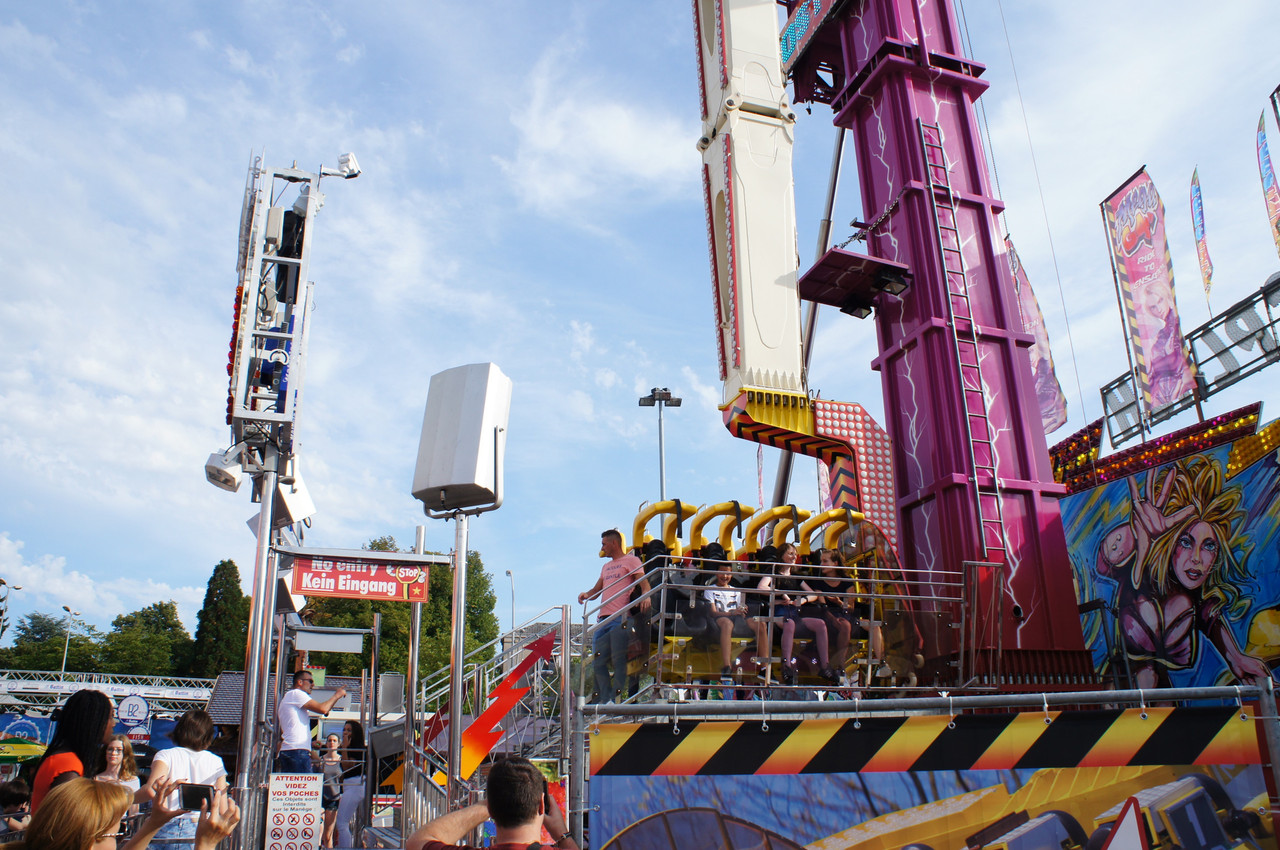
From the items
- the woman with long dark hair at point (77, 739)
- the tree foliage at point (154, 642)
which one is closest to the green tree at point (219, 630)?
the tree foliage at point (154, 642)

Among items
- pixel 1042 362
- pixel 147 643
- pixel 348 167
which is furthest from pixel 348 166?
pixel 147 643

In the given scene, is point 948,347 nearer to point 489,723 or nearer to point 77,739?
point 489,723

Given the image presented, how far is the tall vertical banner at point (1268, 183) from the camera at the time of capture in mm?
15617

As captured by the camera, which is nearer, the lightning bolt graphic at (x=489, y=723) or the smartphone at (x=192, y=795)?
the smartphone at (x=192, y=795)

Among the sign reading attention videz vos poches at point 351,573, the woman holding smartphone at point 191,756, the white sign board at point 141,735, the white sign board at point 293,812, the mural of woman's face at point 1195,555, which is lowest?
the white sign board at point 293,812

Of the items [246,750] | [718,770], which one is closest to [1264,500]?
[718,770]

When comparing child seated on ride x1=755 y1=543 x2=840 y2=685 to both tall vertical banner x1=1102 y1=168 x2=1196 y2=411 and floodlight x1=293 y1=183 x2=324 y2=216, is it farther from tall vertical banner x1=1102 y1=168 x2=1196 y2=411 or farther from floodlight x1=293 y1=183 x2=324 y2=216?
tall vertical banner x1=1102 y1=168 x2=1196 y2=411

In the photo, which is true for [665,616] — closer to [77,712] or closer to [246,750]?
[246,750]

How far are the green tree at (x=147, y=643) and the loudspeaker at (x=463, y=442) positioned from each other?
59.4 meters

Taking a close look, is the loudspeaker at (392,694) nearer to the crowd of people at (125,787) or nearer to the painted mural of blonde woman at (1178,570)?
the crowd of people at (125,787)

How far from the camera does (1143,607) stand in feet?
49.6

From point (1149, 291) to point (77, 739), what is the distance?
18.6 meters

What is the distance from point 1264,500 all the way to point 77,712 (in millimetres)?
13911

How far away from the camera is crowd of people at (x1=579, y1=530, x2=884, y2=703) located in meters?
8.88
